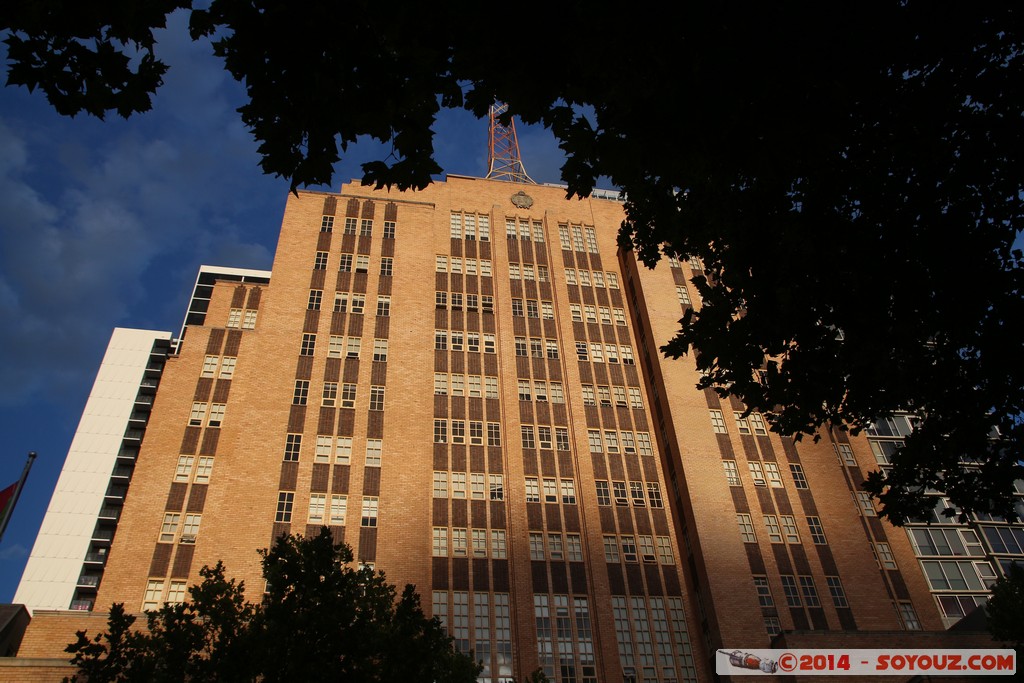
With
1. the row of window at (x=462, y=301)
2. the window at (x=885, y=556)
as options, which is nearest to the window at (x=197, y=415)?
the row of window at (x=462, y=301)

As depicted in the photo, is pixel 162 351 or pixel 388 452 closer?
pixel 388 452

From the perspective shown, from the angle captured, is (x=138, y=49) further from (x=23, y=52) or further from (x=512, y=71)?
(x=512, y=71)

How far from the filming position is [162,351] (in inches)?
3575

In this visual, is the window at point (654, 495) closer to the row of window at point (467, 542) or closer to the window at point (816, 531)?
the window at point (816, 531)

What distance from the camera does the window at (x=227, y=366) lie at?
43219mm

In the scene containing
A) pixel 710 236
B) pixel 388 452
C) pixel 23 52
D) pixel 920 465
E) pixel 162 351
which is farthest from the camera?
pixel 162 351

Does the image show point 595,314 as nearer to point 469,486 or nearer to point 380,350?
point 380,350

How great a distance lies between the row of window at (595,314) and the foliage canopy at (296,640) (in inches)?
1218

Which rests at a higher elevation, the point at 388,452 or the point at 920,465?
the point at 388,452

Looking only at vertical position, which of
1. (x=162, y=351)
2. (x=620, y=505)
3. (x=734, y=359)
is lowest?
(x=734, y=359)

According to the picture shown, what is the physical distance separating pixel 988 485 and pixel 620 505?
97.6 ft

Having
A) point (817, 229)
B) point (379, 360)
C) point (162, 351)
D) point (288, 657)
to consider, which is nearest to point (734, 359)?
point (817, 229)

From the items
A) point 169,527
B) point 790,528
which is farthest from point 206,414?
point 790,528

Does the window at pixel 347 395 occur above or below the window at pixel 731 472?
above
